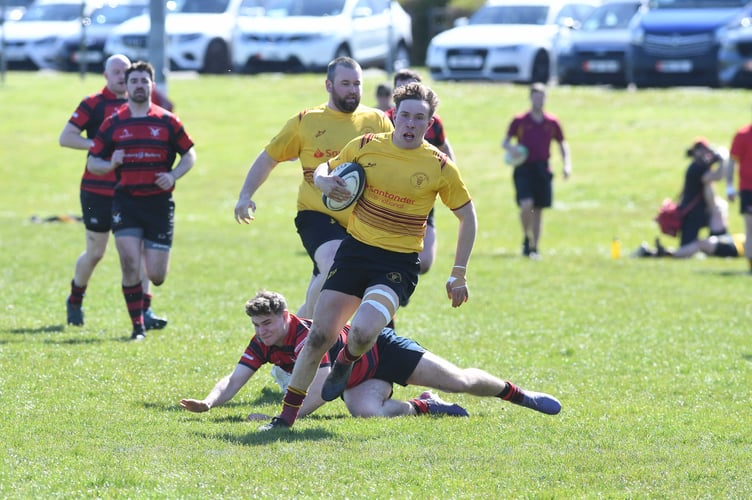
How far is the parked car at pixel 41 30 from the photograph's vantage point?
117ft

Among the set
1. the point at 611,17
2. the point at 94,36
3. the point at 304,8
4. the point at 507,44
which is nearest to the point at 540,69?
the point at 507,44

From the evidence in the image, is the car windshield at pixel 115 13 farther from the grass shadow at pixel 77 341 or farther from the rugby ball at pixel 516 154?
the grass shadow at pixel 77 341

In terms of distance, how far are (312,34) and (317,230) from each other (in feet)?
75.2

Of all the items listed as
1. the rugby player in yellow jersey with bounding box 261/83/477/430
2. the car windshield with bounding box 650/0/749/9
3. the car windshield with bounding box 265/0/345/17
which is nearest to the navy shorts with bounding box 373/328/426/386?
the rugby player in yellow jersey with bounding box 261/83/477/430

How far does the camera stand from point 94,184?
11.1 metres

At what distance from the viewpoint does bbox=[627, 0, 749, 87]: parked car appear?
28406 mm

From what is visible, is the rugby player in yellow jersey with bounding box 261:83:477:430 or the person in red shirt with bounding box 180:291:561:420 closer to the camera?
the rugby player in yellow jersey with bounding box 261:83:477:430

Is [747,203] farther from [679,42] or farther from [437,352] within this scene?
[679,42]

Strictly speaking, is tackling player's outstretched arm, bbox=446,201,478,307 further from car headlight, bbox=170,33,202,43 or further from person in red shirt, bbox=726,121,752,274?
car headlight, bbox=170,33,202,43

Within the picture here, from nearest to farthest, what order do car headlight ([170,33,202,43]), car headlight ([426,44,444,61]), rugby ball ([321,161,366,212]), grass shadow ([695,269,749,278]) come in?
rugby ball ([321,161,366,212]), grass shadow ([695,269,749,278]), car headlight ([426,44,444,61]), car headlight ([170,33,202,43])

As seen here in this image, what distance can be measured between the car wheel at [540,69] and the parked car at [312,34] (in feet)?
11.3

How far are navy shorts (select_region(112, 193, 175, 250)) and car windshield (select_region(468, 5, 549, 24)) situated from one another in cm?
2173

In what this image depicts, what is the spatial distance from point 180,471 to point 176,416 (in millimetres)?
1487

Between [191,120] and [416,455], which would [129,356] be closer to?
[416,455]
